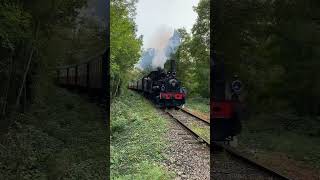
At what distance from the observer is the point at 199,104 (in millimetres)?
18875

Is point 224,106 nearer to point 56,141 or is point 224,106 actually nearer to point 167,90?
point 56,141

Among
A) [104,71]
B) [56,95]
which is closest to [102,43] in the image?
[104,71]

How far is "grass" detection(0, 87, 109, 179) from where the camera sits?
6.82m

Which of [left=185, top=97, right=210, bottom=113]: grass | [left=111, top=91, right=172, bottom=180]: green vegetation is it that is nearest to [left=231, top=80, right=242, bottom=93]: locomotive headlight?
[left=111, top=91, right=172, bottom=180]: green vegetation

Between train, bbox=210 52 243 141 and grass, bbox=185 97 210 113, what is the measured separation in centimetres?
867

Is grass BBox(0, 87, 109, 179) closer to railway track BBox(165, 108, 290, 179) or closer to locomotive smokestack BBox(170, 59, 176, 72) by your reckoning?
railway track BBox(165, 108, 290, 179)

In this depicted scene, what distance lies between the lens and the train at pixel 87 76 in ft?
27.5

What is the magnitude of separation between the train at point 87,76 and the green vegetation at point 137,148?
56.8 inches

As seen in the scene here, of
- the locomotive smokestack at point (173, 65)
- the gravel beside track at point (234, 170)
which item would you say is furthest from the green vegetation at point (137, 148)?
the locomotive smokestack at point (173, 65)

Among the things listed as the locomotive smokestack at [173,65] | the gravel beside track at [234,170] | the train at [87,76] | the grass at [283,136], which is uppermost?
the locomotive smokestack at [173,65]

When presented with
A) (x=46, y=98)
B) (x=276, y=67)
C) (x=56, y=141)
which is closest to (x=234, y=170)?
(x=276, y=67)

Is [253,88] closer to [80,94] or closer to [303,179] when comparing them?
[303,179]

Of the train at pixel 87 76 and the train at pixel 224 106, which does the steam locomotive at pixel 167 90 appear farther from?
the train at pixel 224 106

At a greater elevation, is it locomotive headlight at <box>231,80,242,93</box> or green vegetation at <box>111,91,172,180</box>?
locomotive headlight at <box>231,80,242,93</box>
